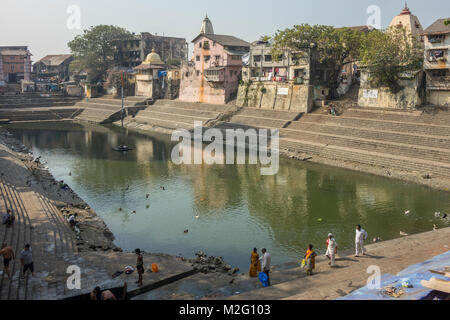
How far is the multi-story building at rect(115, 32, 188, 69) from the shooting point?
79125 mm

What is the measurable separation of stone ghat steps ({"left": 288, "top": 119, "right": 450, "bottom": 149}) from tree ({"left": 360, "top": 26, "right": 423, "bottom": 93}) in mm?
6135

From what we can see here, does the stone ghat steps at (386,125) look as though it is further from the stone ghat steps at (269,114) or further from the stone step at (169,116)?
the stone step at (169,116)

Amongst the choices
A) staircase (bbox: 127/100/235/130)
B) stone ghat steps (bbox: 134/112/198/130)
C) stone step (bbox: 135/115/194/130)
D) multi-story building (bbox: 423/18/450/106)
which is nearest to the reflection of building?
staircase (bbox: 127/100/235/130)

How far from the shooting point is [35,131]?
53.3 metres

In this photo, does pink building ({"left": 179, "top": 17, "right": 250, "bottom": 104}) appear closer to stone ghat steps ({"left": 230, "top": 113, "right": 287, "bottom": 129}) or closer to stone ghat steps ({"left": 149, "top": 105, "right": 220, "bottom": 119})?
stone ghat steps ({"left": 149, "top": 105, "right": 220, "bottom": 119})

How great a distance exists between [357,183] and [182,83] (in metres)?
41.4

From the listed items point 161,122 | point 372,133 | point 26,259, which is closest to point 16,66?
point 161,122

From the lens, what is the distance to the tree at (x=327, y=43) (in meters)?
43.5

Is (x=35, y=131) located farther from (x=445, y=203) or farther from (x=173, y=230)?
(x=445, y=203)

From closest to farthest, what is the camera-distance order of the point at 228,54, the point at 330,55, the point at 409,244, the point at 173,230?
the point at 409,244 < the point at 173,230 < the point at 330,55 < the point at 228,54

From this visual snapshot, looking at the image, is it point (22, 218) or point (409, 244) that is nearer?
point (409, 244)

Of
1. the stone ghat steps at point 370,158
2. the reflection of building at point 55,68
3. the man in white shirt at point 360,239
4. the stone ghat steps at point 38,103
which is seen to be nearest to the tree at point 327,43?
the stone ghat steps at point 370,158

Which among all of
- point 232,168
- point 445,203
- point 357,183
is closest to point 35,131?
point 232,168

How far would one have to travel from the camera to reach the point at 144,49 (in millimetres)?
79125
